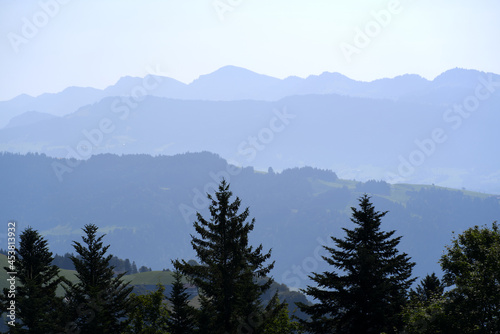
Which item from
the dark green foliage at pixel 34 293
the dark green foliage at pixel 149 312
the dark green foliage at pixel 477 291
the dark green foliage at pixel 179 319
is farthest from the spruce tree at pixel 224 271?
the dark green foliage at pixel 34 293

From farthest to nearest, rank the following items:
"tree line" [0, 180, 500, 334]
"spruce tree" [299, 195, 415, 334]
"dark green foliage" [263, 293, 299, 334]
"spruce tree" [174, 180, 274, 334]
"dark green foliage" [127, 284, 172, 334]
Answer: "dark green foliage" [127, 284, 172, 334] < "dark green foliage" [263, 293, 299, 334] < "spruce tree" [174, 180, 274, 334] < "spruce tree" [299, 195, 415, 334] < "tree line" [0, 180, 500, 334]

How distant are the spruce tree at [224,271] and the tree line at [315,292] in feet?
0.19

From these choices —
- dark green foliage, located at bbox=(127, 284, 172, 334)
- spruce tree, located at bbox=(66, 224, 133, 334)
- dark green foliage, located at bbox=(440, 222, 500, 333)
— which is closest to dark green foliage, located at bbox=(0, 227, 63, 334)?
spruce tree, located at bbox=(66, 224, 133, 334)

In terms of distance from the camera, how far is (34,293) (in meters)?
39.3

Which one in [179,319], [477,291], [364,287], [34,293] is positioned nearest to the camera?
[477,291]

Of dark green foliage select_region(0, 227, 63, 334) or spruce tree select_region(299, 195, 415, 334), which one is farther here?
dark green foliage select_region(0, 227, 63, 334)

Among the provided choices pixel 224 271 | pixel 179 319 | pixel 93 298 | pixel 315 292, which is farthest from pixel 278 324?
pixel 93 298

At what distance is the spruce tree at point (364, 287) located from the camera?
104 feet

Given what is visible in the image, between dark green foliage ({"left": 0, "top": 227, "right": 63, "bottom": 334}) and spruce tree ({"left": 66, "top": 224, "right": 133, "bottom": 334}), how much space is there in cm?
151

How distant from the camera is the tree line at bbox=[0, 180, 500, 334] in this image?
2641 cm

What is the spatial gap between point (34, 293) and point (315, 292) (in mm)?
20425

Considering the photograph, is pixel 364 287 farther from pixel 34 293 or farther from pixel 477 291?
pixel 34 293

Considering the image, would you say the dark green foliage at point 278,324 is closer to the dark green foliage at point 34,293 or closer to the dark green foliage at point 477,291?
the dark green foliage at point 477,291

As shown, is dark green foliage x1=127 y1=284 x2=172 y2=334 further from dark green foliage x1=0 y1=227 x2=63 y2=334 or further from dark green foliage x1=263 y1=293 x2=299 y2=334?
dark green foliage x1=263 y1=293 x2=299 y2=334
